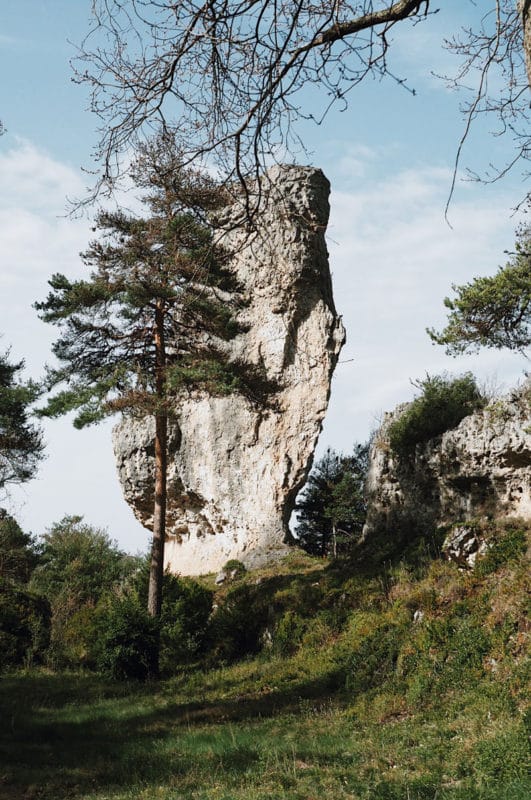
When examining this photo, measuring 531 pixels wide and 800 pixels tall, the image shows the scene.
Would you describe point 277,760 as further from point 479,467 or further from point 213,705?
point 479,467

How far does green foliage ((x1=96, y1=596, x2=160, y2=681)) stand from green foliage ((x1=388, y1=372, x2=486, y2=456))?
7115mm

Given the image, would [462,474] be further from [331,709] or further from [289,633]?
[331,709]

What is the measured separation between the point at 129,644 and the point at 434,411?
343 inches

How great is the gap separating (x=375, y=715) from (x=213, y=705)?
3.43 m

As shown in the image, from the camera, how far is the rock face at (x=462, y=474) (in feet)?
47.3

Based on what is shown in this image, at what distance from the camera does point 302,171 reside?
25.4 m

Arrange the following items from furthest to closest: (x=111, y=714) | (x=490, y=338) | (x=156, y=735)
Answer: (x=490, y=338) < (x=111, y=714) < (x=156, y=735)

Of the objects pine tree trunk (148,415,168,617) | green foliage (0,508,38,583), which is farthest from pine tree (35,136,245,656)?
green foliage (0,508,38,583)

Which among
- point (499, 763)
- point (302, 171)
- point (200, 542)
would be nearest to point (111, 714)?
point (499, 763)

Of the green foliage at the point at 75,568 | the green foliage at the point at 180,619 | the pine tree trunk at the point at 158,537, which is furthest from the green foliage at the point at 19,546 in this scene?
the pine tree trunk at the point at 158,537

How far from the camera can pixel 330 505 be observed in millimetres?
29562

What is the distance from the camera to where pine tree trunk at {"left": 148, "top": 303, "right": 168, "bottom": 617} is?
54.6 ft

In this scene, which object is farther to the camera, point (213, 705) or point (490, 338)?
point (490, 338)

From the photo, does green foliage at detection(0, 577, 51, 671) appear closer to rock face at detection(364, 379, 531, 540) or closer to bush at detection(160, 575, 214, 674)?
bush at detection(160, 575, 214, 674)
